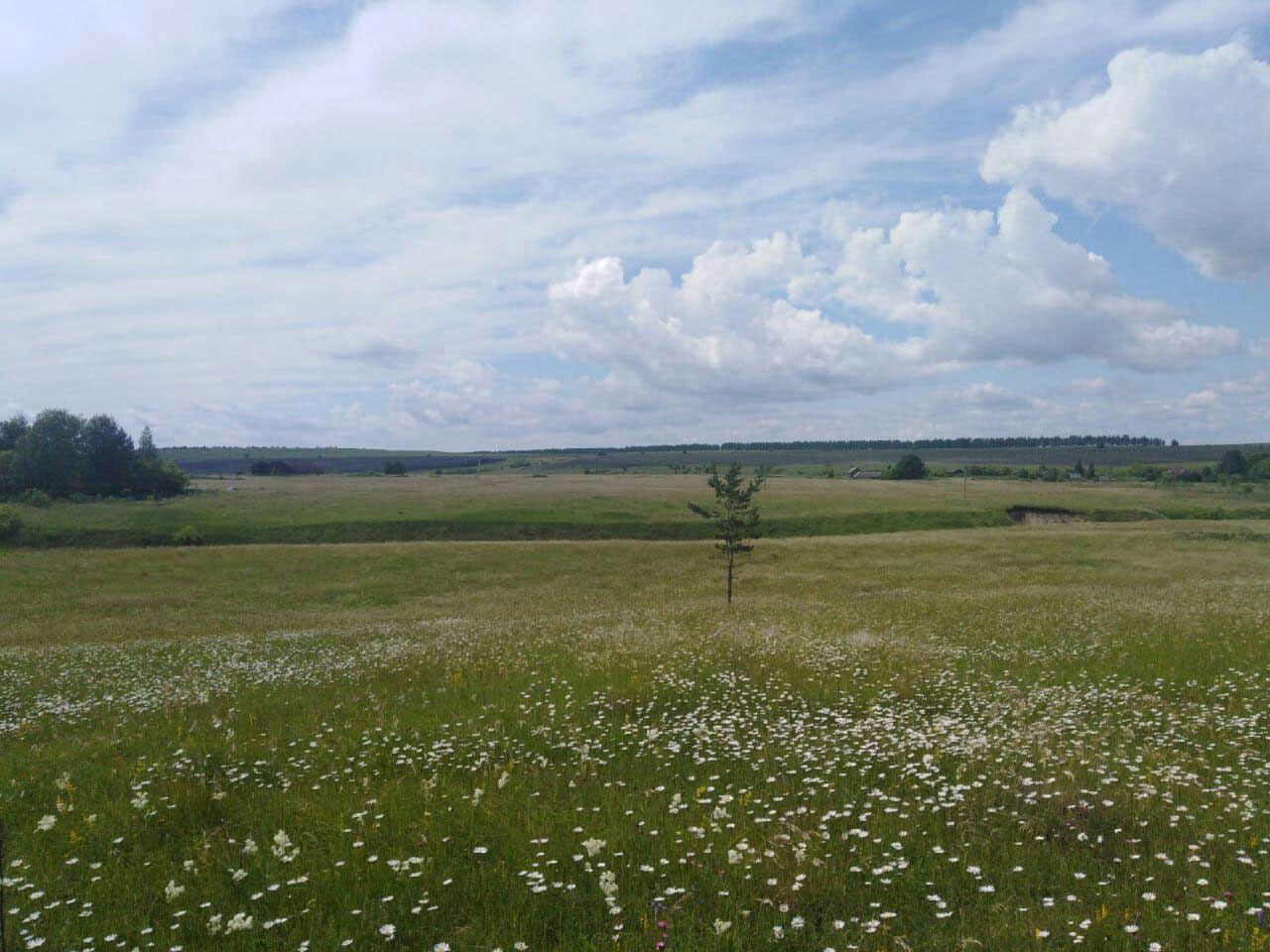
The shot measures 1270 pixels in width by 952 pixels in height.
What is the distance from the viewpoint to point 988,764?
9.95m

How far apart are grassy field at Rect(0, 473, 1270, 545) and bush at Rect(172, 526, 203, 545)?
113cm

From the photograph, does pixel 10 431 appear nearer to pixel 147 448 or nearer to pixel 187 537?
pixel 147 448

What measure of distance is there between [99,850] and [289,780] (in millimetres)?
2345

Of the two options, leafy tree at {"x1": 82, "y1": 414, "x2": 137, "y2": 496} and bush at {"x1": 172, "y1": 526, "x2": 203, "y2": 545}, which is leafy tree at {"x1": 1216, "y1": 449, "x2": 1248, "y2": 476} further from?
leafy tree at {"x1": 82, "y1": 414, "x2": 137, "y2": 496}

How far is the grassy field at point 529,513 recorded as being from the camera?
77938 millimetres

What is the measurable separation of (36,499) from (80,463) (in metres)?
19.1

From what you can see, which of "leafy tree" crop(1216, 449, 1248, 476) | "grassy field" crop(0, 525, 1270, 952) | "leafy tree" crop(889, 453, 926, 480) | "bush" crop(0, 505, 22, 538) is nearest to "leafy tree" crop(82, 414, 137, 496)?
"bush" crop(0, 505, 22, 538)

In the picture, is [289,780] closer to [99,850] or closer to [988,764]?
[99,850]

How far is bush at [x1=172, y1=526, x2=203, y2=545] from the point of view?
241ft

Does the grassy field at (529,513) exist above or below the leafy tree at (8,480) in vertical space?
below

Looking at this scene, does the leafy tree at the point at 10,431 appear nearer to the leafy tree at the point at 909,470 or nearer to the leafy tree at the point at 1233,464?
the leafy tree at the point at 909,470

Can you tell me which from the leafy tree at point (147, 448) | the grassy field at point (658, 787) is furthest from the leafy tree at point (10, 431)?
the grassy field at point (658, 787)

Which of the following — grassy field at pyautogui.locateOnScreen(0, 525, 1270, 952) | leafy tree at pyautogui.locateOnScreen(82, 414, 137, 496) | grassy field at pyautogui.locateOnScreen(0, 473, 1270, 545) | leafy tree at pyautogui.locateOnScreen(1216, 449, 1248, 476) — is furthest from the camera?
leafy tree at pyautogui.locateOnScreen(1216, 449, 1248, 476)

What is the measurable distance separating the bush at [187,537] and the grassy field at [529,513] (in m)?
1.13
